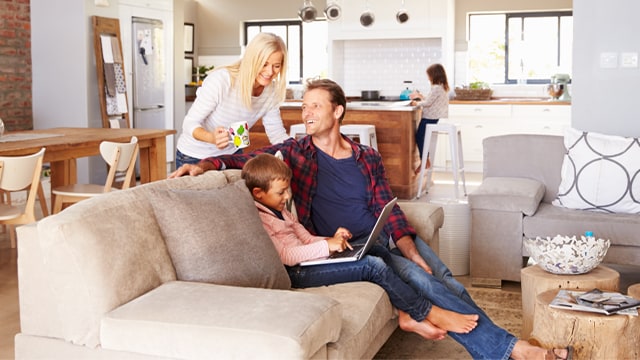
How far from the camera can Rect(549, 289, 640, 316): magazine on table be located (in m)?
2.94

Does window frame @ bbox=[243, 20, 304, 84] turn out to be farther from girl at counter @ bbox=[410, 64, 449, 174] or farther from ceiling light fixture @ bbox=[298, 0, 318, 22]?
girl at counter @ bbox=[410, 64, 449, 174]

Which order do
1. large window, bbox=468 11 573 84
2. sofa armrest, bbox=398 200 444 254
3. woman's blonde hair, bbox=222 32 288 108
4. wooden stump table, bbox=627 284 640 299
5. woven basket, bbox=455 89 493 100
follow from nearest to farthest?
wooden stump table, bbox=627 284 640 299, woman's blonde hair, bbox=222 32 288 108, sofa armrest, bbox=398 200 444 254, woven basket, bbox=455 89 493 100, large window, bbox=468 11 573 84

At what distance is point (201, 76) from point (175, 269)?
883 cm

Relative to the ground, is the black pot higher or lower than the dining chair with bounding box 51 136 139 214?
higher

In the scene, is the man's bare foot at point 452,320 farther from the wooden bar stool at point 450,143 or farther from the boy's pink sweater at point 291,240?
the wooden bar stool at point 450,143

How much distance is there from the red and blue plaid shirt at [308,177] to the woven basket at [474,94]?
21.3 ft

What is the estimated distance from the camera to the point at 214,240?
263 cm

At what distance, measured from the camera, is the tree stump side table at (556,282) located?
3.38 meters

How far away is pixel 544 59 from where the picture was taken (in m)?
10.2

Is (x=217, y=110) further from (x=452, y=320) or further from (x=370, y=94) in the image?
(x=370, y=94)

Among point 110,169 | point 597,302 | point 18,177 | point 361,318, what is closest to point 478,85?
point 110,169

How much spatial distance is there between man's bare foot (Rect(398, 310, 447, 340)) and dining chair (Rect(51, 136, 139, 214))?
280 cm

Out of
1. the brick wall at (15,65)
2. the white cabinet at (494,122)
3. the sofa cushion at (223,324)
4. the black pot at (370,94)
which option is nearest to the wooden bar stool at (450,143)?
the white cabinet at (494,122)

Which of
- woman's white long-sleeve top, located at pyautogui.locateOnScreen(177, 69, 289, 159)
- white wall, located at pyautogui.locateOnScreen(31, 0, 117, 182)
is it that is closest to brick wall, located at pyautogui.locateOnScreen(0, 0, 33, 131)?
white wall, located at pyautogui.locateOnScreen(31, 0, 117, 182)
